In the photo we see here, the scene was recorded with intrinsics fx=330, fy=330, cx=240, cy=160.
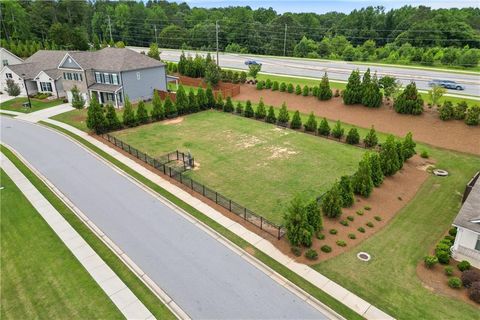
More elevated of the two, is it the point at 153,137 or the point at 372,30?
the point at 372,30

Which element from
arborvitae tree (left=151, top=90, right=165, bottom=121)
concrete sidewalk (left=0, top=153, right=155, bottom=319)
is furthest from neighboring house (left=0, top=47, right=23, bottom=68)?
concrete sidewalk (left=0, top=153, right=155, bottom=319)

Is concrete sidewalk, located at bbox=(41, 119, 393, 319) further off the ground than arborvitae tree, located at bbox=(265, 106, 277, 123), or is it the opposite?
arborvitae tree, located at bbox=(265, 106, 277, 123)

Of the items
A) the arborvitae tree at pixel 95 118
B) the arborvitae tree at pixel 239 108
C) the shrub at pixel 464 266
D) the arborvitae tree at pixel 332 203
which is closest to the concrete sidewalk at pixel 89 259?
the arborvitae tree at pixel 95 118

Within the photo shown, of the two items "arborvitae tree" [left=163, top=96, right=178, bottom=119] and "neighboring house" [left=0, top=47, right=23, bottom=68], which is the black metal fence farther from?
"neighboring house" [left=0, top=47, right=23, bottom=68]

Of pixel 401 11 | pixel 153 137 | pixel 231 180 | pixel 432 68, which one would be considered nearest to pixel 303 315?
pixel 231 180

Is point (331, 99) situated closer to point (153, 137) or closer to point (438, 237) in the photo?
point (153, 137)

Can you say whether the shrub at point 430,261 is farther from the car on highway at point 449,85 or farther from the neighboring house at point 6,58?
the neighboring house at point 6,58
